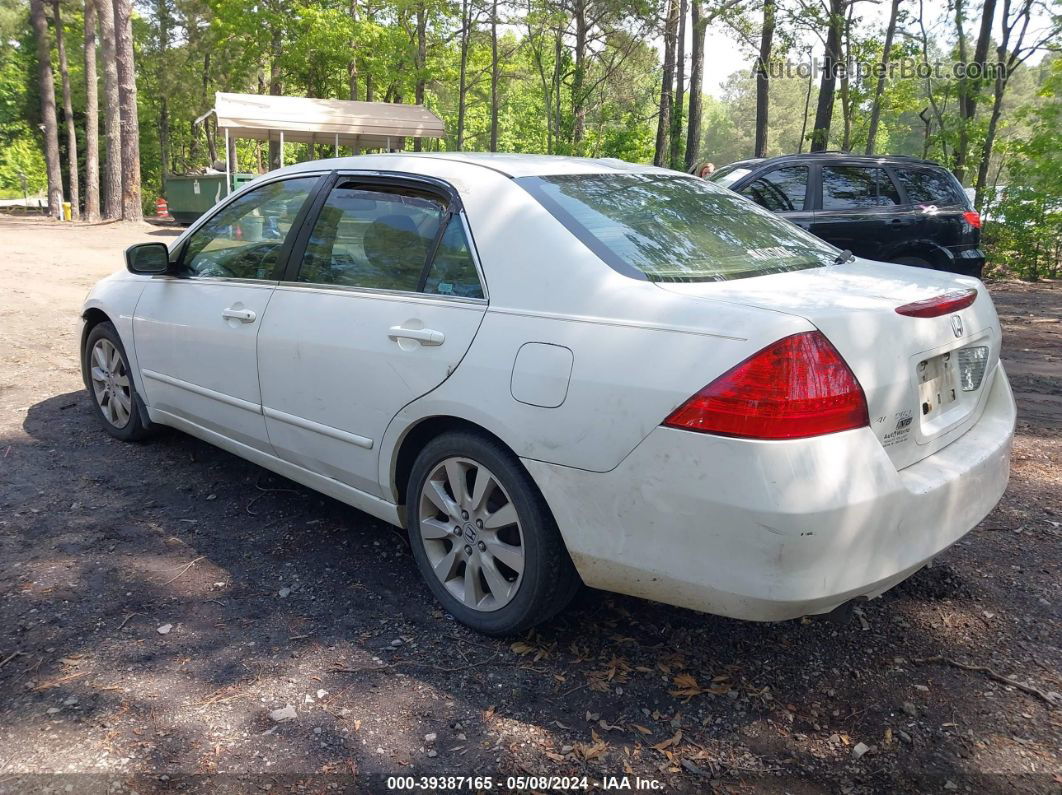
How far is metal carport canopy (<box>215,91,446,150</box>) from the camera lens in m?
21.3

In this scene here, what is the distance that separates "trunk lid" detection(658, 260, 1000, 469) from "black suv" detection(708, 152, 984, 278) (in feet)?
21.4

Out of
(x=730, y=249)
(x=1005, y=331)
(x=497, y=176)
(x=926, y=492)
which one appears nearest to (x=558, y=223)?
(x=497, y=176)

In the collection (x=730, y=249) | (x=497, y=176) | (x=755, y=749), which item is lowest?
(x=755, y=749)

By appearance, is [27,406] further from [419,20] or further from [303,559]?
[419,20]

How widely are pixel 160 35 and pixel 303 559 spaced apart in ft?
136

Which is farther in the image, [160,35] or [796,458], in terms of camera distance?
[160,35]

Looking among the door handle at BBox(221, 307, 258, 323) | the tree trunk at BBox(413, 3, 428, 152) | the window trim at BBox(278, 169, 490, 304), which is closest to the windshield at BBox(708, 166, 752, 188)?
the window trim at BBox(278, 169, 490, 304)

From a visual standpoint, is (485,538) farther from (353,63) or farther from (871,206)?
(353,63)

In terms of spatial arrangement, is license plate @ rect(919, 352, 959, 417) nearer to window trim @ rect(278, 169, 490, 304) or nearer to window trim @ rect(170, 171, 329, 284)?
window trim @ rect(278, 169, 490, 304)

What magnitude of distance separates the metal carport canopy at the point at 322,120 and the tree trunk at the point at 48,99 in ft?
25.0

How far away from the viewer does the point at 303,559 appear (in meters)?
3.66

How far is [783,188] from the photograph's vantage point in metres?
9.35

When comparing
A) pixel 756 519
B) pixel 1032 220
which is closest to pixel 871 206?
pixel 756 519

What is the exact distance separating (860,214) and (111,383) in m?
7.70
